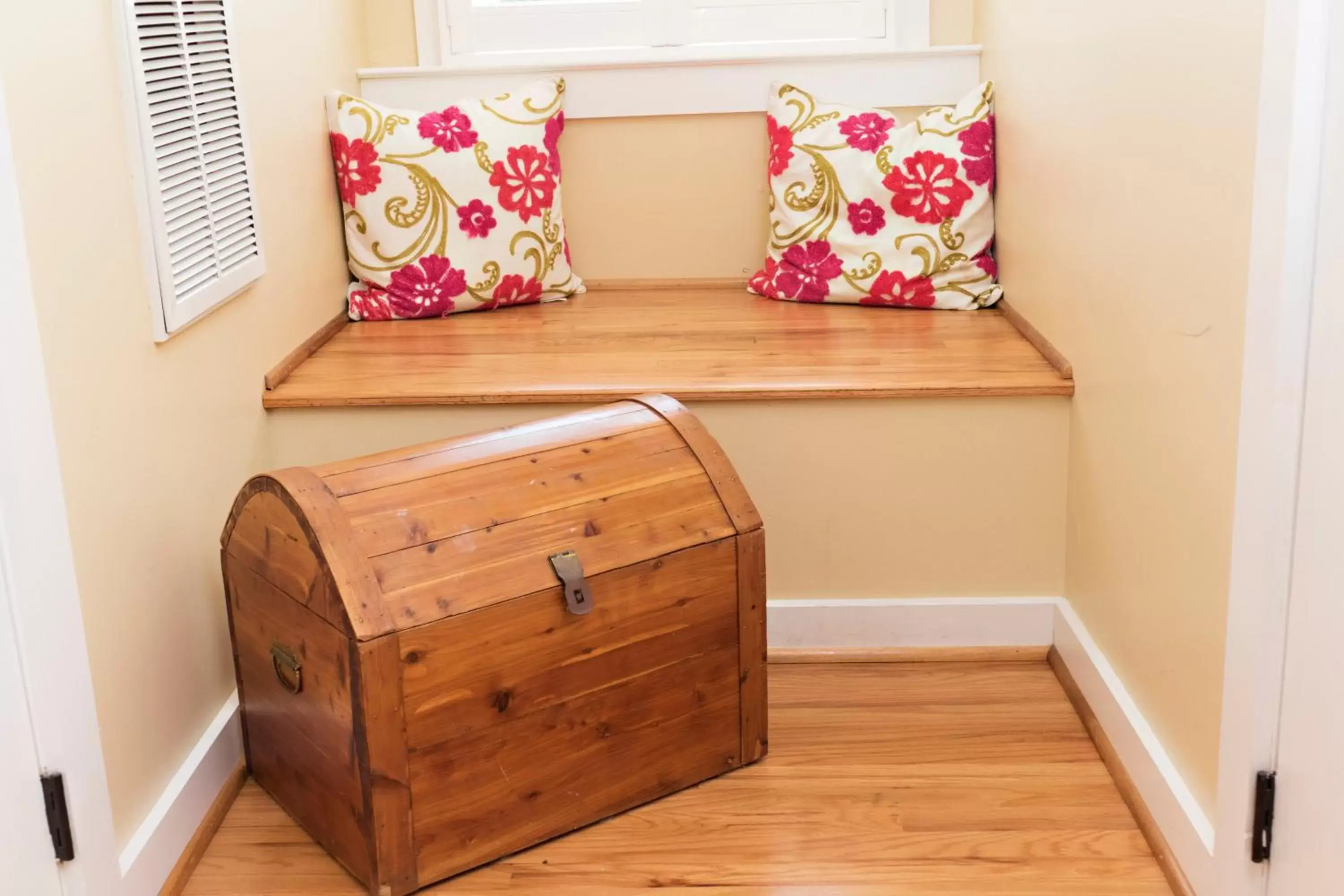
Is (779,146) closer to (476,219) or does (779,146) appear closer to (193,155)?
(476,219)

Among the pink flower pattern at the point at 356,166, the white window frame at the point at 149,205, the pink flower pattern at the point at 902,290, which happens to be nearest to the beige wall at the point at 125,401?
the white window frame at the point at 149,205

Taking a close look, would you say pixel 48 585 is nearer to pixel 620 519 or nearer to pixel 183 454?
pixel 183 454

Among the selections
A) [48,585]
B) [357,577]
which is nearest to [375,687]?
[357,577]

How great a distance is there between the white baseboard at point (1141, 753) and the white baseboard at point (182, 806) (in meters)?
1.24

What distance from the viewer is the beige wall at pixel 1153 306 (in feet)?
4.90

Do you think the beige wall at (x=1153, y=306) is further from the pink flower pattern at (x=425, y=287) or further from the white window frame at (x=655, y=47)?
the pink flower pattern at (x=425, y=287)

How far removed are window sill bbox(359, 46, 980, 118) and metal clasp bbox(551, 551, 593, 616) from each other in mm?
1452

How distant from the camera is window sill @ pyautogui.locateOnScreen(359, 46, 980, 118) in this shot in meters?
2.83

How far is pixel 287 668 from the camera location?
1.73 metres

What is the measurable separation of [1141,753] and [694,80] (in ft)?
5.53

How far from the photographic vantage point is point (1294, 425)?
4.42 feet

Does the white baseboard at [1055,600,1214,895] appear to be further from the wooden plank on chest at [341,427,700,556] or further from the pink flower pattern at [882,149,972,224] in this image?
the pink flower pattern at [882,149,972,224]

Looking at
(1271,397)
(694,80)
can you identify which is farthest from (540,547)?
(694,80)

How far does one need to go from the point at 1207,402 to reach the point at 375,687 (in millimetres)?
994
